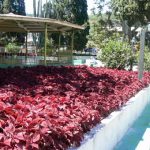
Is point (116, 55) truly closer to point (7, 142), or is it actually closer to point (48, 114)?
point (48, 114)

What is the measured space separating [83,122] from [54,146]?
154 centimetres

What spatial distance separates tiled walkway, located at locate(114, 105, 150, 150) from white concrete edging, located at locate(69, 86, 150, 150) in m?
0.12

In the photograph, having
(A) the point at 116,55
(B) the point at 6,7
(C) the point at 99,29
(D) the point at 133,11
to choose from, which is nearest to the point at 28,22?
(A) the point at 116,55

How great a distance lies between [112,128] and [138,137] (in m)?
1.84

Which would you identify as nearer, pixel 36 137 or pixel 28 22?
pixel 36 137

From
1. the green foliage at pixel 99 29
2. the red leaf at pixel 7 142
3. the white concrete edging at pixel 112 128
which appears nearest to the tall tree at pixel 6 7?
the green foliage at pixel 99 29

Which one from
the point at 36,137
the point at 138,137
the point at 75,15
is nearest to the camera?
the point at 36,137

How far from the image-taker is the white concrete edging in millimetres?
6026

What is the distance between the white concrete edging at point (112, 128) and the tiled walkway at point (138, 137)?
0.12m

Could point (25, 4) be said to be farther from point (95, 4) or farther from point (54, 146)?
point (54, 146)

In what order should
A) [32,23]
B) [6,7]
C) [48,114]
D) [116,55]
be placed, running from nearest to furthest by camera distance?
[48,114]
[116,55]
[32,23]
[6,7]

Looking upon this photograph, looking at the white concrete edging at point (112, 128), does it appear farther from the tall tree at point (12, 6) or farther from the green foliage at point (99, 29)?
the tall tree at point (12, 6)

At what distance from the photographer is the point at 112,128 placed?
7.67m

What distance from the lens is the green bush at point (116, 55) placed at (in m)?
20.6
